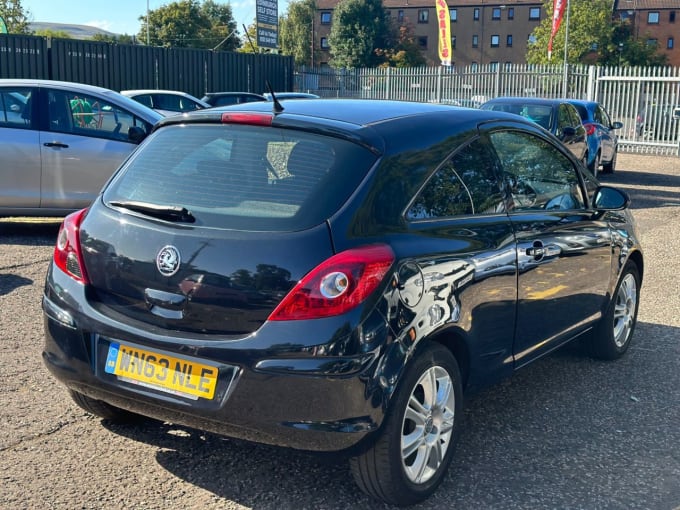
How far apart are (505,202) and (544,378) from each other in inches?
61.0

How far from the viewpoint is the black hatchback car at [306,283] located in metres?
3.05

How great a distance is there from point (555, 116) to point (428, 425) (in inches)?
475

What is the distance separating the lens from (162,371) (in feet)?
10.5

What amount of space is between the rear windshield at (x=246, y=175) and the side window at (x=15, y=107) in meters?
5.70

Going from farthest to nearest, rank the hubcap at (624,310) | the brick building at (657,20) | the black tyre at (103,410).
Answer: the brick building at (657,20)
the hubcap at (624,310)
the black tyre at (103,410)

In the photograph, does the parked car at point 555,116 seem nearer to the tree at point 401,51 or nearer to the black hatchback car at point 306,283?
the black hatchback car at point 306,283

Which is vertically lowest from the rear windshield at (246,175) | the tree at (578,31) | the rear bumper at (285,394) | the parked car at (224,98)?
the rear bumper at (285,394)

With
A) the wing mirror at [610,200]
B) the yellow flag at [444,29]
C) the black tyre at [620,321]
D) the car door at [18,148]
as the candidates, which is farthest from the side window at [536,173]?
the yellow flag at [444,29]

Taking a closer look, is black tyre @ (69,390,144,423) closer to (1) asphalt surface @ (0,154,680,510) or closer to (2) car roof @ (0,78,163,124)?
(1) asphalt surface @ (0,154,680,510)

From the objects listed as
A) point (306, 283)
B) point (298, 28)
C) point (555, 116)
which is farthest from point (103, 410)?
point (298, 28)

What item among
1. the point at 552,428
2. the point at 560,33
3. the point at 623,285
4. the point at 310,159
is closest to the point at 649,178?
the point at 623,285

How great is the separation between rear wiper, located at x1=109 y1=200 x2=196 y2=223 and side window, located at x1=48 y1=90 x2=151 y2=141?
5.94 m

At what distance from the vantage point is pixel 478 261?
372cm

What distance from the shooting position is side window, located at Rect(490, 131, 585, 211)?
4.26 meters
